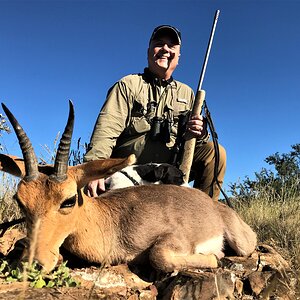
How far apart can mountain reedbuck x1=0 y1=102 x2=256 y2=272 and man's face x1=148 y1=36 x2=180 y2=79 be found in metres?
2.89

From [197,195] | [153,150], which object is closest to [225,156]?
[153,150]

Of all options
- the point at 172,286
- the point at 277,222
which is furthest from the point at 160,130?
the point at 172,286

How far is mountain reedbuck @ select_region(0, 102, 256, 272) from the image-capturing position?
3.68m

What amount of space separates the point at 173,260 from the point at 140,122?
10.8 feet

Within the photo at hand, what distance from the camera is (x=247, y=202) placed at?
10.6 m

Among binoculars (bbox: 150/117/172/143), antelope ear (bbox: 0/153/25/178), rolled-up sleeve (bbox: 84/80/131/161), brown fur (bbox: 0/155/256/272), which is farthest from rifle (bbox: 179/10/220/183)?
antelope ear (bbox: 0/153/25/178)

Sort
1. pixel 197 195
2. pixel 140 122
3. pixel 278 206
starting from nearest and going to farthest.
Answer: pixel 197 195, pixel 140 122, pixel 278 206

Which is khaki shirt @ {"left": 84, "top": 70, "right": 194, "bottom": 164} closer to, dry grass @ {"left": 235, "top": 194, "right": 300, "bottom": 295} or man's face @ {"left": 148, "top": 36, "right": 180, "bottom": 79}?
man's face @ {"left": 148, "top": 36, "right": 180, "bottom": 79}

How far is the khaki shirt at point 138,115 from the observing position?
695cm

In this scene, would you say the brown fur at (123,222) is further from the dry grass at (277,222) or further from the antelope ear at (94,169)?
the dry grass at (277,222)

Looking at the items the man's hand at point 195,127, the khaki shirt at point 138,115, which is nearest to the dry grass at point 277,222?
the man's hand at point 195,127

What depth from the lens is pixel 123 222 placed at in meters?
4.55

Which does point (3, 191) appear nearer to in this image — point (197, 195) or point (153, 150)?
point (153, 150)

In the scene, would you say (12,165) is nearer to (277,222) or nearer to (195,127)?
(195,127)
